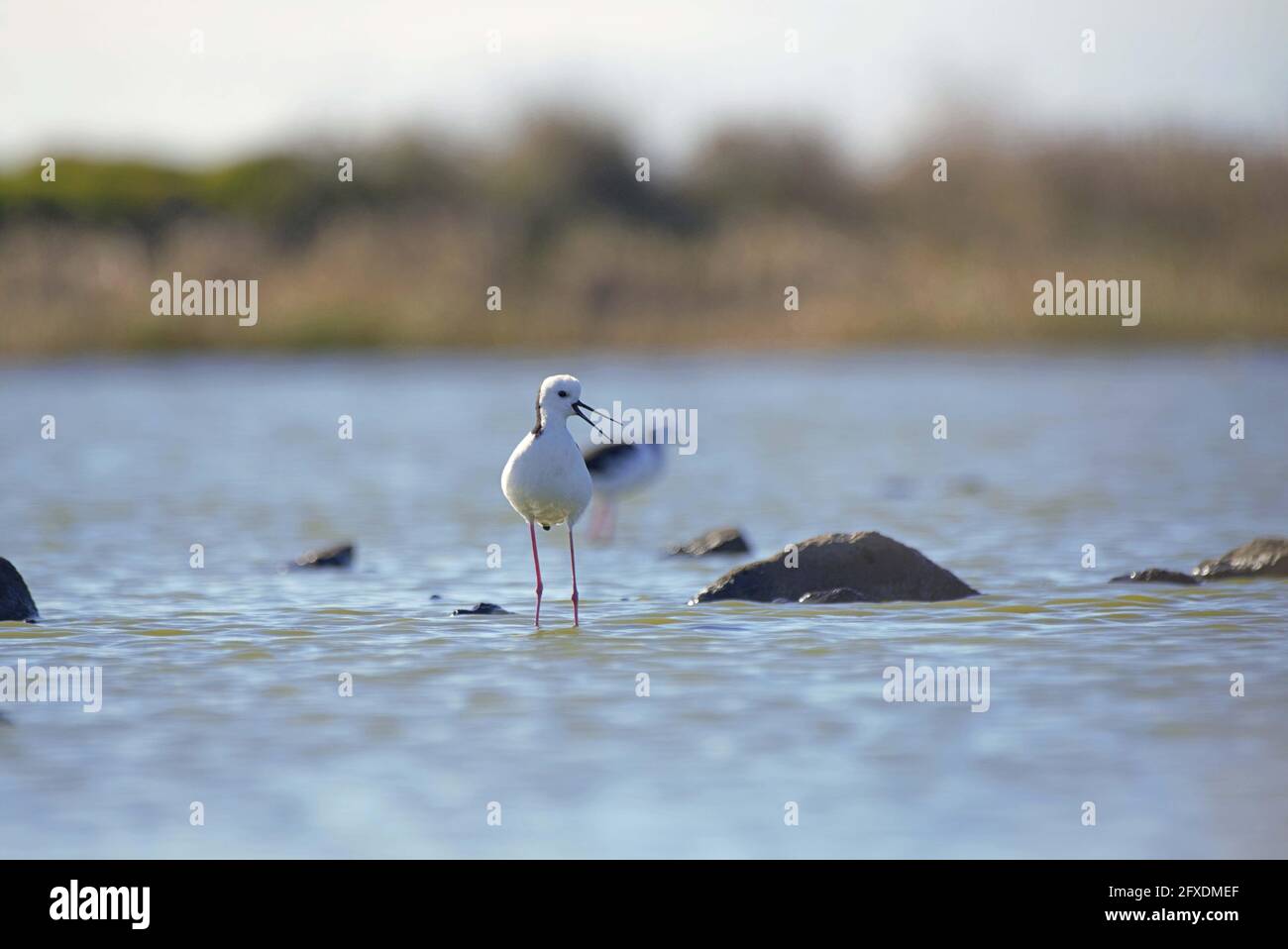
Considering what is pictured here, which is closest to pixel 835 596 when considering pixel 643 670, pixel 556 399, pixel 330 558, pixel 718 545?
pixel 556 399

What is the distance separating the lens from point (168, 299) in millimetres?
33375

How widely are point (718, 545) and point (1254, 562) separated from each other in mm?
3306

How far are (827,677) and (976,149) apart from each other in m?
32.8

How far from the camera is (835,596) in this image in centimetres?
1024

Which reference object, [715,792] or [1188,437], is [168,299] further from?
[715,792]

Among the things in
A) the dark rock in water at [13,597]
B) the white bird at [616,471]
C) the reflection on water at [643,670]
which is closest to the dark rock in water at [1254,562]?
the reflection on water at [643,670]

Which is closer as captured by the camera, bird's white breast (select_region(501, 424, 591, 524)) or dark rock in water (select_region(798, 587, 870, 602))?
bird's white breast (select_region(501, 424, 591, 524))

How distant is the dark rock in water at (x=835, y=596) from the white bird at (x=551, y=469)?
1.24m

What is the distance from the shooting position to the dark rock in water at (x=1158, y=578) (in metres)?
10.7

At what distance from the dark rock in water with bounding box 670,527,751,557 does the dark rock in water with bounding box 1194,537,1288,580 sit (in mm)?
2896

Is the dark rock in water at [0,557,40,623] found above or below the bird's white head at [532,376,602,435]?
below

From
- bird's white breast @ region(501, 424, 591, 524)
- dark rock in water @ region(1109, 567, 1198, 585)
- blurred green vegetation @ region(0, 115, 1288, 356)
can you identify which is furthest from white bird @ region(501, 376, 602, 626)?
blurred green vegetation @ region(0, 115, 1288, 356)

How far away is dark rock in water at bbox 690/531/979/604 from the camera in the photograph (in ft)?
33.9

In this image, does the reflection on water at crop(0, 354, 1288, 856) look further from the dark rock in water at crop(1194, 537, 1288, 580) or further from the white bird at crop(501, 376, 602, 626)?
the white bird at crop(501, 376, 602, 626)
